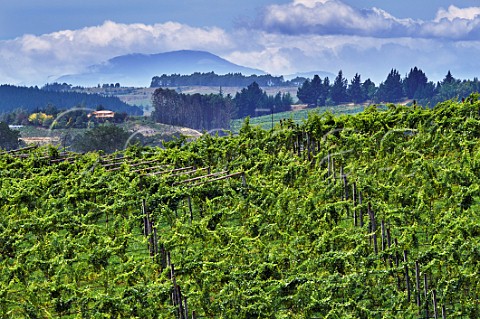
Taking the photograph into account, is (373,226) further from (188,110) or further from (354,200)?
(188,110)

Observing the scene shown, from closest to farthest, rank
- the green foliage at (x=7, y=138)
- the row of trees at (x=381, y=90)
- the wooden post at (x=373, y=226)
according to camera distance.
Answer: the wooden post at (x=373, y=226), the green foliage at (x=7, y=138), the row of trees at (x=381, y=90)

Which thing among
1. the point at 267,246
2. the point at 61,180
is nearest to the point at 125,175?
the point at 61,180

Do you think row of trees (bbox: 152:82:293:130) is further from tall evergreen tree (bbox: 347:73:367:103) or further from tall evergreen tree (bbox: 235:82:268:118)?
tall evergreen tree (bbox: 347:73:367:103)

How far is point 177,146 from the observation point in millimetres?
29953

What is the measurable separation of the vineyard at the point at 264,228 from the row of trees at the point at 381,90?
146m

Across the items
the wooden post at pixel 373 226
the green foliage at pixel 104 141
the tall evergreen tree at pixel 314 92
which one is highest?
the tall evergreen tree at pixel 314 92

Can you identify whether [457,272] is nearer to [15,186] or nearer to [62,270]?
[62,270]

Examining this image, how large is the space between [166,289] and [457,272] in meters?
5.72

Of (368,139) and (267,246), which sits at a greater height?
(368,139)

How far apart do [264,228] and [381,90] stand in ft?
559

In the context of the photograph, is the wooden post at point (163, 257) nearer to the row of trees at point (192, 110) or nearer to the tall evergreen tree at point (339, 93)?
the row of trees at point (192, 110)

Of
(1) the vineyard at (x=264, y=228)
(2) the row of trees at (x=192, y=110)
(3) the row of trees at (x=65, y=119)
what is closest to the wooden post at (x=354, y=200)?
(1) the vineyard at (x=264, y=228)

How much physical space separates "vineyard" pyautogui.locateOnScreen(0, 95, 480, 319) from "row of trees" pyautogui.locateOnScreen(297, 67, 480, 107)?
14577cm

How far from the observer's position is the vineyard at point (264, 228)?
15.3 meters
